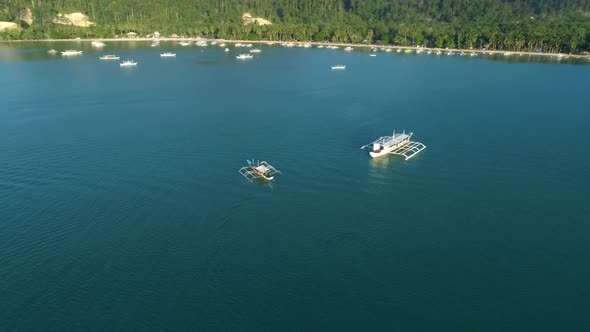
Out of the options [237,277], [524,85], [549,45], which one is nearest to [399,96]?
[524,85]

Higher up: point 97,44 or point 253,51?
point 97,44

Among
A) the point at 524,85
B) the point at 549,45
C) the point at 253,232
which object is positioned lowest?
the point at 253,232

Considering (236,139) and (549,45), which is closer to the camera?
(236,139)

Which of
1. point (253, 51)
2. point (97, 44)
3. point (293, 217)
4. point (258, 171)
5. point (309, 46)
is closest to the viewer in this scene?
point (293, 217)

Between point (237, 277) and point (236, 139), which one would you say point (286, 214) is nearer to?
point (237, 277)

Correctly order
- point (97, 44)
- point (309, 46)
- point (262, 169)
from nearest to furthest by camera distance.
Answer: point (262, 169)
point (97, 44)
point (309, 46)

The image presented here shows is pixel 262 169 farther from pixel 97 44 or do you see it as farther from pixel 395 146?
pixel 97 44

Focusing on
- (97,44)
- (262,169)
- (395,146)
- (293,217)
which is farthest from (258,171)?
(97,44)
